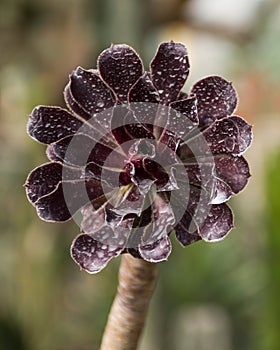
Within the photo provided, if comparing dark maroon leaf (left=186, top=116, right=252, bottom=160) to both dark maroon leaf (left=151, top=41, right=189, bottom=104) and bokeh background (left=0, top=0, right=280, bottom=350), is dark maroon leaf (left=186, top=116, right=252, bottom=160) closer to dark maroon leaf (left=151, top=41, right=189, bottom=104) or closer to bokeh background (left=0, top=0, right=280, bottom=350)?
dark maroon leaf (left=151, top=41, right=189, bottom=104)

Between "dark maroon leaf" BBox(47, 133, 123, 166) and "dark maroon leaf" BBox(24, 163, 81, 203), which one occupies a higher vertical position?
"dark maroon leaf" BBox(47, 133, 123, 166)

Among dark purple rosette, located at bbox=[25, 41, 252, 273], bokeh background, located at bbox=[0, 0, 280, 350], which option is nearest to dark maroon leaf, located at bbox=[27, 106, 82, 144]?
dark purple rosette, located at bbox=[25, 41, 252, 273]

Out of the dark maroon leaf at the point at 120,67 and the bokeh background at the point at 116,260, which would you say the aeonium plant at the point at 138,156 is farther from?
the bokeh background at the point at 116,260

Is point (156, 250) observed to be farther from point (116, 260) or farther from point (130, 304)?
point (116, 260)

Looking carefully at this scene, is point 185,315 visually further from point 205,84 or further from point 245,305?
point 205,84

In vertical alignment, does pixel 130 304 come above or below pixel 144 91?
below

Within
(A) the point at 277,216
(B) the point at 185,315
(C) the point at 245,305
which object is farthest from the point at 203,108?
(C) the point at 245,305

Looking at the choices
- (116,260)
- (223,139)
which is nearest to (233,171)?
(223,139)
